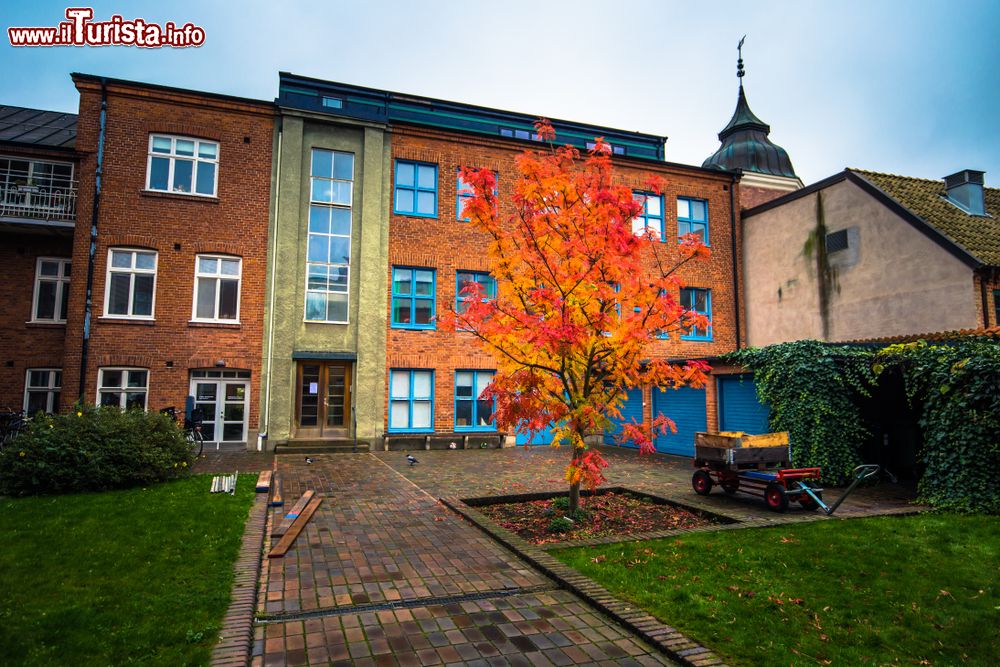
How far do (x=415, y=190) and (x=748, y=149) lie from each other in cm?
1738

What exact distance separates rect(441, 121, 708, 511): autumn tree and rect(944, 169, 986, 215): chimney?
53.2 ft

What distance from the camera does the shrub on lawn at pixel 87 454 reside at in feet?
28.3

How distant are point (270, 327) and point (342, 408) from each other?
3.22 meters

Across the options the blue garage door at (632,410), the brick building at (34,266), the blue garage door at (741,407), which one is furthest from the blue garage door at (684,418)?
the brick building at (34,266)

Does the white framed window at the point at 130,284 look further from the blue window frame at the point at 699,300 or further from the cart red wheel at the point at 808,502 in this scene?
the blue window frame at the point at 699,300

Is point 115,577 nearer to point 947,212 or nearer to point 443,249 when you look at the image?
point 443,249

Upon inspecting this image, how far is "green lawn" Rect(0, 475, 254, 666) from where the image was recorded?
3746 mm

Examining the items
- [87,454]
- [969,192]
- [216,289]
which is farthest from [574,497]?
[969,192]

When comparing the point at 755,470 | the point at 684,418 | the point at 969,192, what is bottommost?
the point at 755,470

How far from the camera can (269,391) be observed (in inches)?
648

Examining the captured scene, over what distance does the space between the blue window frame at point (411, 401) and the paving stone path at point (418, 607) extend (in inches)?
A: 400

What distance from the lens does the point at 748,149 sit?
27.1 metres

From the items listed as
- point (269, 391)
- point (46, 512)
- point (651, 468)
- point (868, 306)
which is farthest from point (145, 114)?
point (868, 306)

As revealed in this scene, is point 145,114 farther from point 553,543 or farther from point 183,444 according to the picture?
point 553,543
